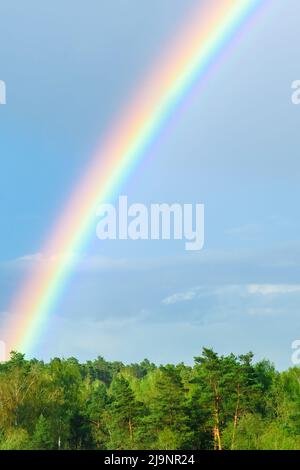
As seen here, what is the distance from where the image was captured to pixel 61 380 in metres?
63.1

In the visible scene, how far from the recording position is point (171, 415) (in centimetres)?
4159

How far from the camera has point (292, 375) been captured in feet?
205

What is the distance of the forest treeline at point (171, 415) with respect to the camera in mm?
41688

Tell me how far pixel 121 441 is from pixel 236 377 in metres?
7.86

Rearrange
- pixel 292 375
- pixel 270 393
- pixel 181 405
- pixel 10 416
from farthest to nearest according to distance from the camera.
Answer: pixel 292 375 → pixel 270 393 → pixel 10 416 → pixel 181 405

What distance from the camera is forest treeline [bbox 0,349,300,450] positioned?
41.7 m
